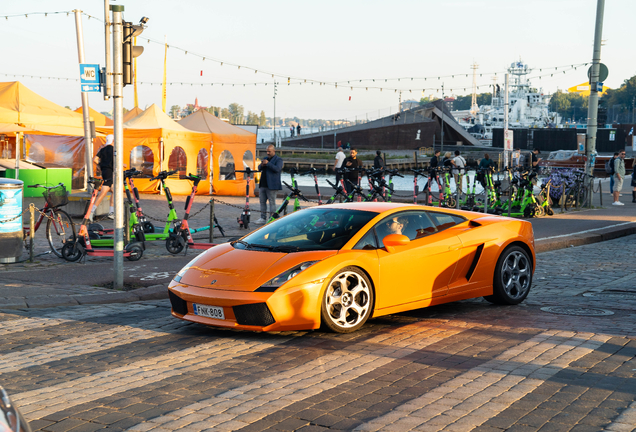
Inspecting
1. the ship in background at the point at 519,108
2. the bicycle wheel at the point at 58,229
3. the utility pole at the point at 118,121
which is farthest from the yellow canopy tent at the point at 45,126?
the ship in background at the point at 519,108

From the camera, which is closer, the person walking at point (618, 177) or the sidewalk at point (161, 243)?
the sidewalk at point (161, 243)

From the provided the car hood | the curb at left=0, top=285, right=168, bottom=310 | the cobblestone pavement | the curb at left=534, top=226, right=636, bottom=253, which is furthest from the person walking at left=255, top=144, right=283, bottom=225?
the car hood

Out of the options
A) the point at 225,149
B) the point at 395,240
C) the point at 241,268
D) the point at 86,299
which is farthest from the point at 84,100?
the point at 395,240

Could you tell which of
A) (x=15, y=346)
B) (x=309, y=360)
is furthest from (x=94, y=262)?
(x=309, y=360)

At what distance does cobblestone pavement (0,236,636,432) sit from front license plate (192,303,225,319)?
0.23 metres

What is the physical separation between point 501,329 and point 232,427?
11.8 ft

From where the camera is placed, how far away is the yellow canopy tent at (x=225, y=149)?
28.8m

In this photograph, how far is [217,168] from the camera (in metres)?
28.8

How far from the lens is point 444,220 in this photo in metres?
7.89

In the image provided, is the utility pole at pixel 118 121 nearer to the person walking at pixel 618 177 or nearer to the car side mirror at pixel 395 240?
the car side mirror at pixel 395 240

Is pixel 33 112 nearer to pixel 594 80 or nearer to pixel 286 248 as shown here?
pixel 594 80

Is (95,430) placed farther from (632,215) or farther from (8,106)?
(8,106)

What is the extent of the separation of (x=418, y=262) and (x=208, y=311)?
2.21 meters

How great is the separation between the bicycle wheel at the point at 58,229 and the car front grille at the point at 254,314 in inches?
254
